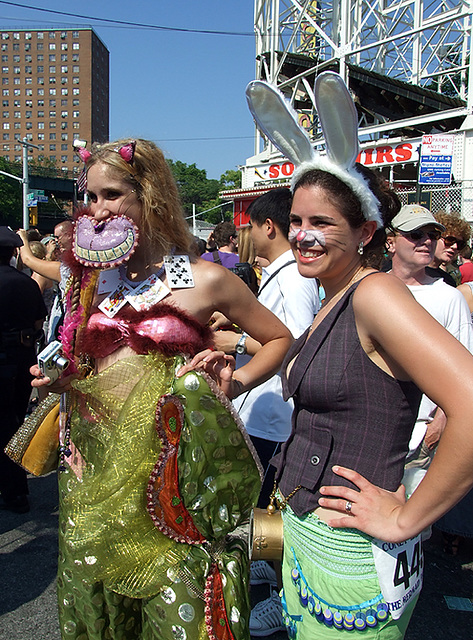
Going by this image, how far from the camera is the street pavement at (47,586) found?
110 inches

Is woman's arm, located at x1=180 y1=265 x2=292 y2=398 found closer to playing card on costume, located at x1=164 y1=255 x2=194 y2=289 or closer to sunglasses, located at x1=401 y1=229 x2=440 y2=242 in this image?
playing card on costume, located at x1=164 y1=255 x2=194 y2=289

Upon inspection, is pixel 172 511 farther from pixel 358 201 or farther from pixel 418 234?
pixel 418 234

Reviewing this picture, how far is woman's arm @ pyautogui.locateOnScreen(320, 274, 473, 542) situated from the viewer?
1.15 m

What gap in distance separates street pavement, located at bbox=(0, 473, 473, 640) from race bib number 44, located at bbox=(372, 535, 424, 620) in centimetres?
168

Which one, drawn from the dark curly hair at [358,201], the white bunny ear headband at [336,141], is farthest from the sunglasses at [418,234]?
the white bunny ear headband at [336,141]

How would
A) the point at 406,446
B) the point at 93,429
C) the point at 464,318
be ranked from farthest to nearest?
the point at 464,318
the point at 93,429
the point at 406,446

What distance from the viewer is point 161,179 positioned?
2053 mm

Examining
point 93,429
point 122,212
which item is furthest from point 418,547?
point 122,212

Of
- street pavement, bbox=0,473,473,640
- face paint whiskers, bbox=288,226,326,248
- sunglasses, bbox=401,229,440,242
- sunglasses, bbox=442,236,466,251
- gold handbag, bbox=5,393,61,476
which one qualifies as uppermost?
sunglasses, bbox=442,236,466,251

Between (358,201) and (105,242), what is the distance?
852mm

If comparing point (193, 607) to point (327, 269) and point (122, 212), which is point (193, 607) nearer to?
point (327, 269)

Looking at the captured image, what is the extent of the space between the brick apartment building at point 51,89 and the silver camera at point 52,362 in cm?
12396

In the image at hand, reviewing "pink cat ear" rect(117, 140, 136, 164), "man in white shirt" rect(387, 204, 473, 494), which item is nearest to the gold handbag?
"pink cat ear" rect(117, 140, 136, 164)

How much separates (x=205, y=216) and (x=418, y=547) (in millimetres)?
89129
